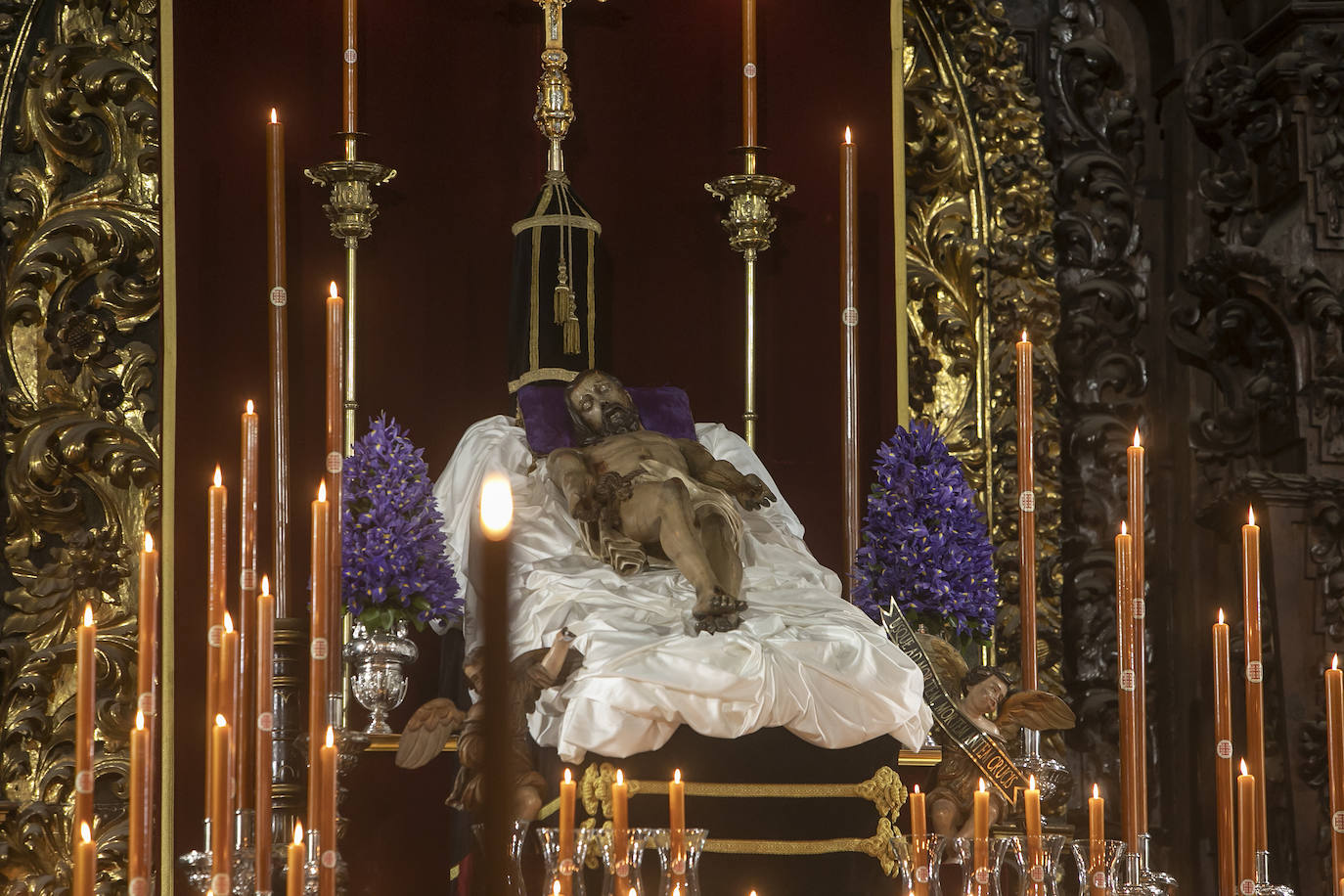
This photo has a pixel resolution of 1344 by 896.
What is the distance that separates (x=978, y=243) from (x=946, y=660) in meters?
1.66

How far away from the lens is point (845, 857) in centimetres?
400

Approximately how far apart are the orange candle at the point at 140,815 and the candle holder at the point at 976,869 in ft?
4.21

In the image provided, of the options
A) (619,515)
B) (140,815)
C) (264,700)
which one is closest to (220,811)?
(140,815)

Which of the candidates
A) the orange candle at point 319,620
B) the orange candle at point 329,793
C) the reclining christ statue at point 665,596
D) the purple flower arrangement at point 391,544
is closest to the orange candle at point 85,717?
the orange candle at point 329,793

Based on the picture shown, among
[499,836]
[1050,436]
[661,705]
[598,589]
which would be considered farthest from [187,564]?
[499,836]

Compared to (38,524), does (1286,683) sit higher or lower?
lower

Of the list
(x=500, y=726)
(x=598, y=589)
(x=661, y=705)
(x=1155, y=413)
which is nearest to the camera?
(x=500, y=726)

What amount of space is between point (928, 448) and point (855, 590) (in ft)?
1.39

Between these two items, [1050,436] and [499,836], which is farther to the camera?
[1050,436]

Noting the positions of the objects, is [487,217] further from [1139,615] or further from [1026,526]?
[1139,615]

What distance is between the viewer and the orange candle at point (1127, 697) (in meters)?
3.25

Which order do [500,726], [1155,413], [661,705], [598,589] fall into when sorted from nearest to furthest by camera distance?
[500,726], [661,705], [598,589], [1155,413]

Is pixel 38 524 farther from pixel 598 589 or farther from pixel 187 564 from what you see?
pixel 598 589

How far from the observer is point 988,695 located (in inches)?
165
